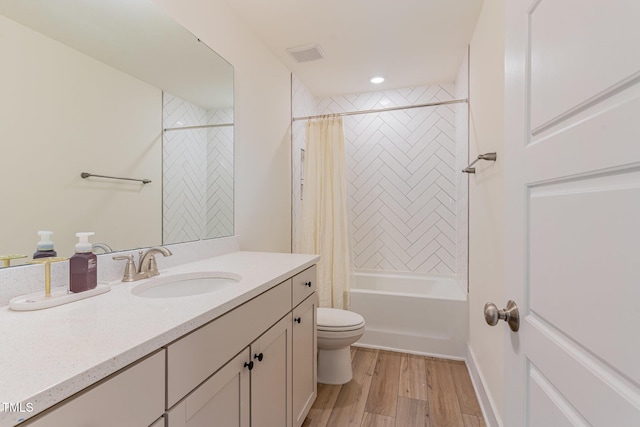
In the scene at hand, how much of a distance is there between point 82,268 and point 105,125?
566mm

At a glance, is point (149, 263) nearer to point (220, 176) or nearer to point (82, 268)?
point (82, 268)

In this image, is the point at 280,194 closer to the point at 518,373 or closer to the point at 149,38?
the point at 149,38

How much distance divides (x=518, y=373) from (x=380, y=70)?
2667 millimetres

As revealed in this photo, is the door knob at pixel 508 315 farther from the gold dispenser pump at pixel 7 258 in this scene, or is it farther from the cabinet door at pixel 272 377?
the gold dispenser pump at pixel 7 258

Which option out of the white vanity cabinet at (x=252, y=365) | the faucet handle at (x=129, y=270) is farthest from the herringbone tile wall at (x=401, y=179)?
the faucet handle at (x=129, y=270)

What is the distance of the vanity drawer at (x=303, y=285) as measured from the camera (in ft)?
4.76

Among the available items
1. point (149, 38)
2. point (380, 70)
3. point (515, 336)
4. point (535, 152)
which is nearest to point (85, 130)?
point (149, 38)

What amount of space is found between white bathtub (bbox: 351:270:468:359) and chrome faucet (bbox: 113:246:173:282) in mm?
1777

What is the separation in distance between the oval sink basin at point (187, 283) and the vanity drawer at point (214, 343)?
190mm

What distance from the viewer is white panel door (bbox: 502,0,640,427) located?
43 centimetres

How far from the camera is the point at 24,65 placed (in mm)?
939

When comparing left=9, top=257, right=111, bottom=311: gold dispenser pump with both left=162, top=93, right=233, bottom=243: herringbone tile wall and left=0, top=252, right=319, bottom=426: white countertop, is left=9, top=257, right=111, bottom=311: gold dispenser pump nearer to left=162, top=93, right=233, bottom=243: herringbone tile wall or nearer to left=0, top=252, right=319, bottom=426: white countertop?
left=0, top=252, right=319, bottom=426: white countertop

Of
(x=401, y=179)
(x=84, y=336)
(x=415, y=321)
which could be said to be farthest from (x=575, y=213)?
(x=401, y=179)

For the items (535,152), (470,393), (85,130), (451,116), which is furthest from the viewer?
(451,116)
